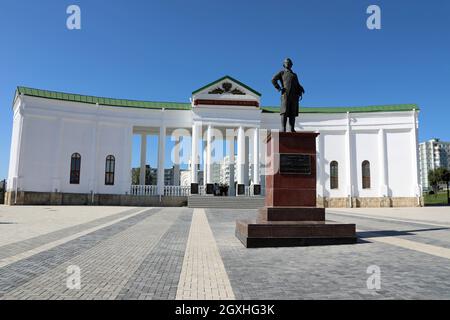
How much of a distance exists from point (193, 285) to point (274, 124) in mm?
32274

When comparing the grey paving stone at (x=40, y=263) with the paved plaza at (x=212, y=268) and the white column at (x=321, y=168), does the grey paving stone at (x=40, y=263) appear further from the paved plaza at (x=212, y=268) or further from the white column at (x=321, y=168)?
the white column at (x=321, y=168)

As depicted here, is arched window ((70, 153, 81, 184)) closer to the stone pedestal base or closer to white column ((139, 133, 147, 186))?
white column ((139, 133, 147, 186))

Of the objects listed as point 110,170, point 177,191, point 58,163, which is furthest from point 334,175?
point 58,163

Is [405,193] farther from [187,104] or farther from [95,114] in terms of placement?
[95,114]

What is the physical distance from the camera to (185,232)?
1210 cm

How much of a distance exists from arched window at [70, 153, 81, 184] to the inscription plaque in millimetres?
27325

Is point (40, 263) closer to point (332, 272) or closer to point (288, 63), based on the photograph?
point (332, 272)

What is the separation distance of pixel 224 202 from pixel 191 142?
8840mm

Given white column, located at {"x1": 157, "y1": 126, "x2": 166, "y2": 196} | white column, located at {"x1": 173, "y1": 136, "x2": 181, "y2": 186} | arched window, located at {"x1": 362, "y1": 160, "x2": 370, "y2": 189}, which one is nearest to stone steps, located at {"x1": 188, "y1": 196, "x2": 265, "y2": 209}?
white column, located at {"x1": 173, "y1": 136, "x2": 181, "y2": 186}

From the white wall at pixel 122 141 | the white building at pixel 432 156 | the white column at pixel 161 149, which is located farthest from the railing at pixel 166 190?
the white building at pixel 432 156

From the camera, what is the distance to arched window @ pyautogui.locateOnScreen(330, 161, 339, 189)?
121 feet

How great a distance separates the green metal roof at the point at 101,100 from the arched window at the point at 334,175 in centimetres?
1618
